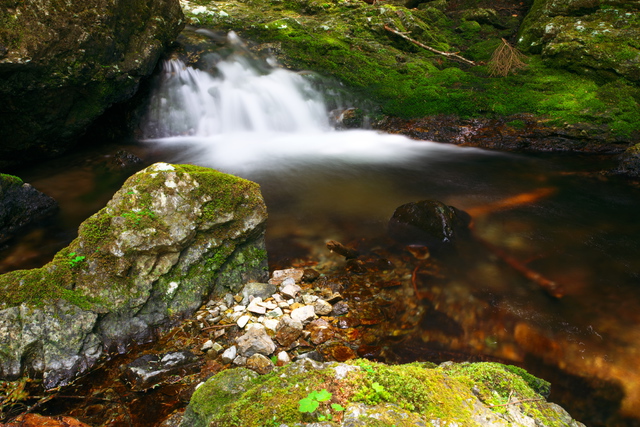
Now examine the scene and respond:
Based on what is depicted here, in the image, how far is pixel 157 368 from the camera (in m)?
3.11

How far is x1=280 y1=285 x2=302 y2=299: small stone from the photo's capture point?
13.7 ft

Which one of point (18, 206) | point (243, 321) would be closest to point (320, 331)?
point (243, 321)

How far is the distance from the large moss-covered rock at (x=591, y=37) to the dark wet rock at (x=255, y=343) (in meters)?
11.9

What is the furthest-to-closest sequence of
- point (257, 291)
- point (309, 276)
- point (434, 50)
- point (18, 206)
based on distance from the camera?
point (434, 50) → point (18, 206) → point (309, 276) → point (257, 291)

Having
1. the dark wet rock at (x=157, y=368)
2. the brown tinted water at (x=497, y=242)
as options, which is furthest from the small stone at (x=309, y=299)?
the dark wet rock at (x=157, y=368)

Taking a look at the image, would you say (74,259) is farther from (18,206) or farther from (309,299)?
(18,206)

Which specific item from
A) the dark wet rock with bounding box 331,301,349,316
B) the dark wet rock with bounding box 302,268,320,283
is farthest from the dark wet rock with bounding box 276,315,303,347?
the dark wet rock with bounding box 302,268,320,283

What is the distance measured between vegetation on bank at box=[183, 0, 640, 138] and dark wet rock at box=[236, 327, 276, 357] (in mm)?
9184

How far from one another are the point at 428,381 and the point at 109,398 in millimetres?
2729

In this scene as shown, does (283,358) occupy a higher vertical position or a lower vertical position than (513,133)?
lower

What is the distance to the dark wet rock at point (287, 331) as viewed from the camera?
138 inches

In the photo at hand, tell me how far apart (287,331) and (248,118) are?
29.9ft

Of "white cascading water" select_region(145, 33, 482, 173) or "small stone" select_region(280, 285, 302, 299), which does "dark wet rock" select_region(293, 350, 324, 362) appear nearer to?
"small stone" select_region(280, 285, 302, 299)

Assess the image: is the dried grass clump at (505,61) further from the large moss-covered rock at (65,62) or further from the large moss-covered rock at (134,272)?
the large moss-covered rock at (134,272)
